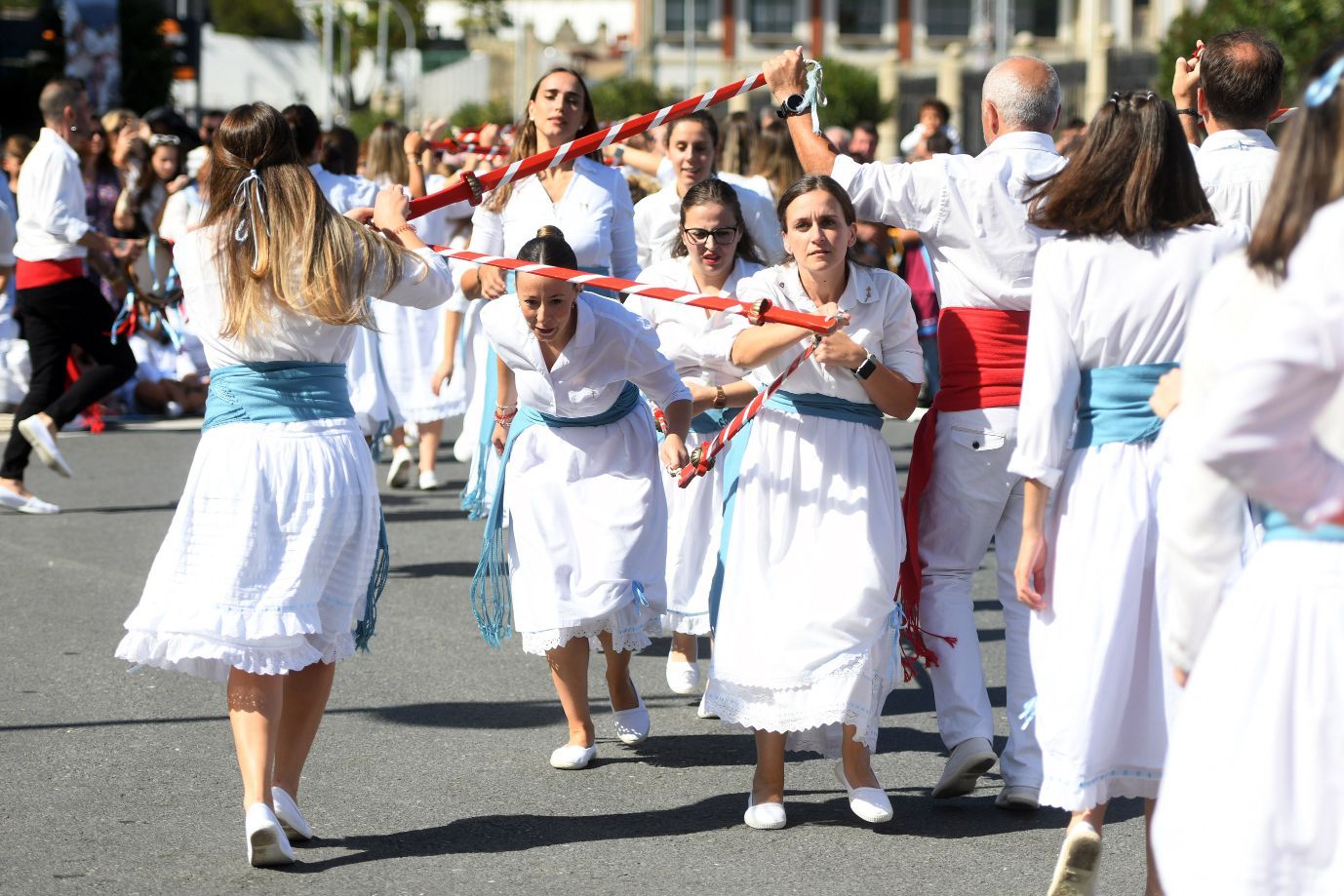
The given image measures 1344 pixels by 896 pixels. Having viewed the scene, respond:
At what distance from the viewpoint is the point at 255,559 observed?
462 cm

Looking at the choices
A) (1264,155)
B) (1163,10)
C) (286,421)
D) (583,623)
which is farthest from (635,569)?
(1163,10)

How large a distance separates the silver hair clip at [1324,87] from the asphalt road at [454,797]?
8.02ft

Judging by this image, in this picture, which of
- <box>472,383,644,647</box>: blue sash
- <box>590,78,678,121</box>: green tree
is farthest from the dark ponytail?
<box>590,78,678,121</box>: green tree

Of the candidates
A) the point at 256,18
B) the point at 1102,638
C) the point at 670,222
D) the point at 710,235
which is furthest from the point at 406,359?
the point at 256,18

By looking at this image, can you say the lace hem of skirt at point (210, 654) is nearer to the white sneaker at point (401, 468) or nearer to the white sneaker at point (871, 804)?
the white sneaker at point (871, 804)

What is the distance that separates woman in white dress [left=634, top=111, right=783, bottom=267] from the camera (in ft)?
25.2

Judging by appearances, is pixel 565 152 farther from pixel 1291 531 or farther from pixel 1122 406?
pixel 1291 531

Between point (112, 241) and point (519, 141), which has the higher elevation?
point (519, 141)

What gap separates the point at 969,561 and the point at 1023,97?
1.40 meters

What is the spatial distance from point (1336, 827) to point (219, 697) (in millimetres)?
4587

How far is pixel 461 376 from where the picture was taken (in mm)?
11422

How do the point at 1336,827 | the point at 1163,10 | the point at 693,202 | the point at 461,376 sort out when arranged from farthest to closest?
the point at 1163,10, the point at 461,376, the point at 693,202, the point at 1336,827

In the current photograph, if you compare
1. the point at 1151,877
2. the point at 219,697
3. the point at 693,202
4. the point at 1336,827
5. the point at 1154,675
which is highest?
the point at 693,202

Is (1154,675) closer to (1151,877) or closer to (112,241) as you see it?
(1151,877)
